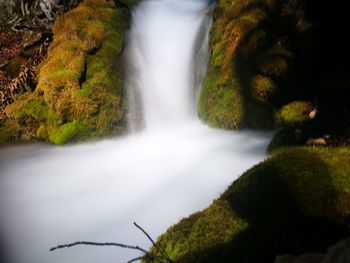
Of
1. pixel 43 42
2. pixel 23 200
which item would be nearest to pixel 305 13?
pixel 23 200

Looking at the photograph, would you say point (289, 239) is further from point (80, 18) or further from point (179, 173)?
point (80, 18)

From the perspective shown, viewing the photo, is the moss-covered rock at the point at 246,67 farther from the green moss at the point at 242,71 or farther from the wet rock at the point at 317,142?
the wet rock at the point at 317,142

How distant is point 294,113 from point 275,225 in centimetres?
443

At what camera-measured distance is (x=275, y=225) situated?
3.26 m

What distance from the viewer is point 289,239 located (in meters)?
3.12

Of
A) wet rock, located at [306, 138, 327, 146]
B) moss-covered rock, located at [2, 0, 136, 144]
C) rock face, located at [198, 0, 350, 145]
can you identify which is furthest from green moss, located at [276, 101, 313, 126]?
moss-covered rock, located at [2, 0, 136, 144]

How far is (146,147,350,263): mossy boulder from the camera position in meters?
3.11

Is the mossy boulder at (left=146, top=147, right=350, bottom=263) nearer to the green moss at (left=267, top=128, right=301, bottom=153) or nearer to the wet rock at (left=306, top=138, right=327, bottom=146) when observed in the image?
the wet rock at (left=306, top=138, right=327, bottom=146)

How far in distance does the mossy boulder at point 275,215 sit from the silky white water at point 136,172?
59.0 inches

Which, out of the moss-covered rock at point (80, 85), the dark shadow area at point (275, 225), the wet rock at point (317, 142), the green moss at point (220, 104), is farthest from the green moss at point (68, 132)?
the dark shadow area at point (275, 225)

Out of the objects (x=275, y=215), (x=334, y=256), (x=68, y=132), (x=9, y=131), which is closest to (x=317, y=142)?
(x=275, y=215)

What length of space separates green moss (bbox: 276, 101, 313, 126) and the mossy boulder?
9.72ft

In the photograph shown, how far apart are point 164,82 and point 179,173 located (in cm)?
477

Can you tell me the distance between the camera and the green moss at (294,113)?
6.90 m
